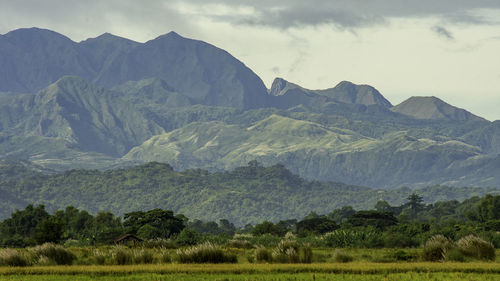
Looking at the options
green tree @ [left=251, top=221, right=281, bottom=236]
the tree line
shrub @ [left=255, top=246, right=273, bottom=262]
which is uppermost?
shrub @ [left=255, top=246, right=273, bottom=262]

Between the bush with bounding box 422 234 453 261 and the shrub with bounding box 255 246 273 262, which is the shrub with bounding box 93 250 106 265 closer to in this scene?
the shrub with bounding box 255 246 273 262

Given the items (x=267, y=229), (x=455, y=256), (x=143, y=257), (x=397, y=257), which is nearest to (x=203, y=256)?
(x=143, y=257)

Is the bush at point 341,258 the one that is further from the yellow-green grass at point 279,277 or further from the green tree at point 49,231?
the green tree at point 49,231

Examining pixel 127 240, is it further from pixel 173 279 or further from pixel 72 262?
pixel 173 279

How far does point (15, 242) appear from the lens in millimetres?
139500

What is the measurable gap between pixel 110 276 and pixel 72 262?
13334 millimetres

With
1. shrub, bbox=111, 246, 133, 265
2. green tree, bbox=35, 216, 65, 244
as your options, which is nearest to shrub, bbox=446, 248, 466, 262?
shrub, bbox=111, 246, 133, 265

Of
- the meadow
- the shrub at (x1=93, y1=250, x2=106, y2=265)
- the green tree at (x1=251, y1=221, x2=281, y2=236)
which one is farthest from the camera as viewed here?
the green tree at (x1=251, y1=221, x2=281, y2=236)

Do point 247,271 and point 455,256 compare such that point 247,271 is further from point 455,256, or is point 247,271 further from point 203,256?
point 455,256

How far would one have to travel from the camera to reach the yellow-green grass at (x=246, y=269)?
5628 cm

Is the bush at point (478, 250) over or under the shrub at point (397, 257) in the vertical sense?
over

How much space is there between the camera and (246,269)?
185ft

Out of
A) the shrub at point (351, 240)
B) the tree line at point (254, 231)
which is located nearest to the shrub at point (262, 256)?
the shrub at point (351, 240)

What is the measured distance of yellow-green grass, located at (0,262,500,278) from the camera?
185ft
